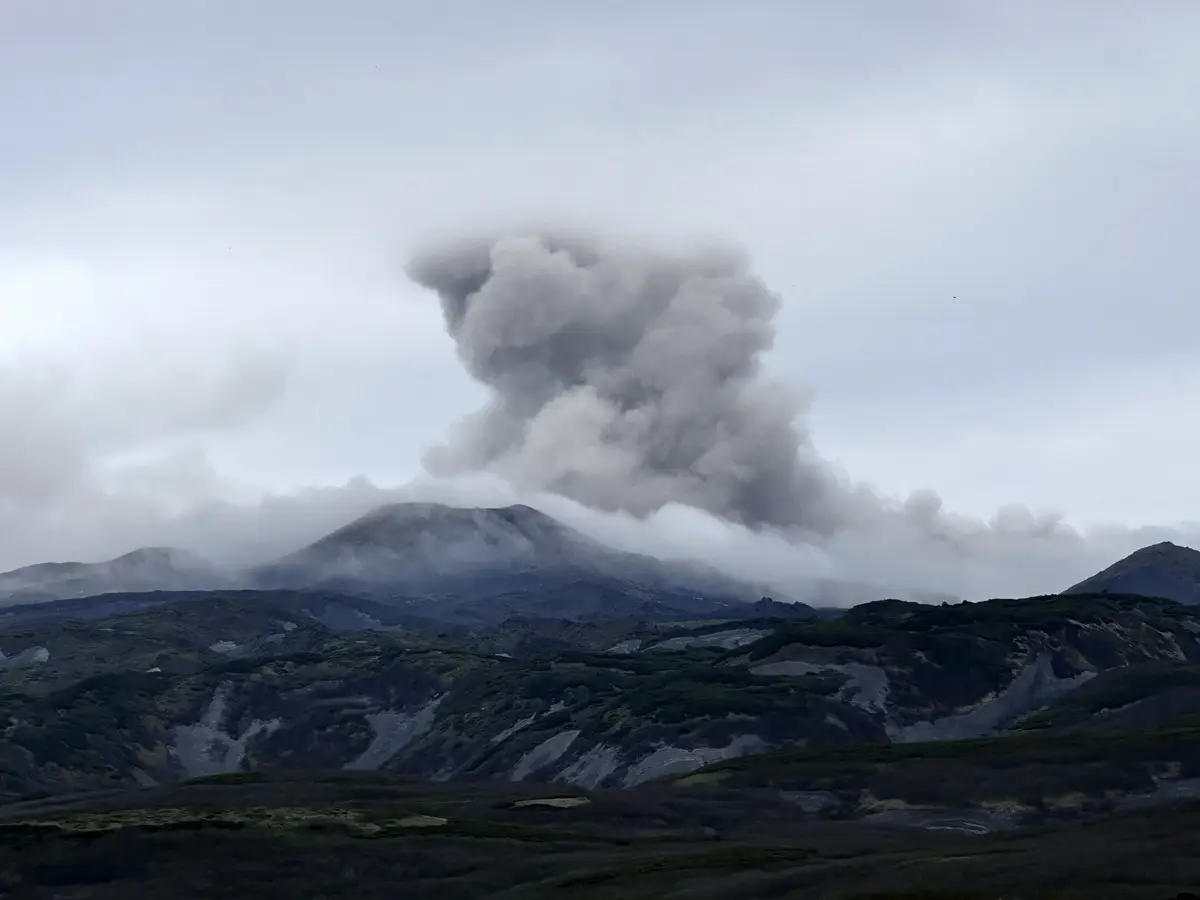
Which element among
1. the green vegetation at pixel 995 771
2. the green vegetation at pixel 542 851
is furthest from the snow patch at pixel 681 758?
the green vegetation at pixel 542 851

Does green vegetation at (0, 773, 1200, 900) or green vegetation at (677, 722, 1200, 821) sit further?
green vegetation at (677, 722, 1200, 821)

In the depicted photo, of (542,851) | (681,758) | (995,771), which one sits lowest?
(542,851)

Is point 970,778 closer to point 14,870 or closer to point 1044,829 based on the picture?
point 1044,829

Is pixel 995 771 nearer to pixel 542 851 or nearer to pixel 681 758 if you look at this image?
pixel 542 851

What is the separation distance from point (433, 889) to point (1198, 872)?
156 ft

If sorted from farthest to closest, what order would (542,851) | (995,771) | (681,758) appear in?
(681,758), (995,771), (542,851)

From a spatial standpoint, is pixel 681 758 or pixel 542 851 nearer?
pixel 542 851

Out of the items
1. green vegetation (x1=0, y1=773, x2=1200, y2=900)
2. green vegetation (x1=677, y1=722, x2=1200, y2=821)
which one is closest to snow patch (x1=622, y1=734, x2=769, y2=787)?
green vegetation (x1=677, y1=722, x2=1200, y2=821)

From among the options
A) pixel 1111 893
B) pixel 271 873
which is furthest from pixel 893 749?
pixel 1111 893

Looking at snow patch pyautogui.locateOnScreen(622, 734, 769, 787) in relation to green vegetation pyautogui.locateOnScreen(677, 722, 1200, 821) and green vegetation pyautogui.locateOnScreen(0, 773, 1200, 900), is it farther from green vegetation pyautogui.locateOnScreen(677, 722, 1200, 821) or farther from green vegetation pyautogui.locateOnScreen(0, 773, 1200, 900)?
green vegetation pyautogui.locateOnScreen(0, 773, 1200, 900)

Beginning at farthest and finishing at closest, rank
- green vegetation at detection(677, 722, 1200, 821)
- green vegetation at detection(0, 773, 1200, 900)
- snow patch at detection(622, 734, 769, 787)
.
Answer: snow patch at detection(622, 734, 769, 787)
green vegetation at detection(677, 722, 1200, 821)
green vegetation at detection(0, 773, 1200, 900)

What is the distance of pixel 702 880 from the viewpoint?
88.6 meters

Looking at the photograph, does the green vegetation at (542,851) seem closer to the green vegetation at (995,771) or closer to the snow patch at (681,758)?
the green vegetation at (995,771)

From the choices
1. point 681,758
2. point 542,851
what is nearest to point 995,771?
point 542,851
